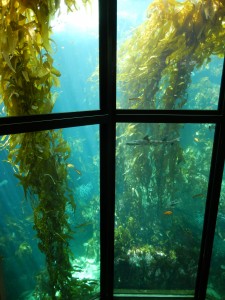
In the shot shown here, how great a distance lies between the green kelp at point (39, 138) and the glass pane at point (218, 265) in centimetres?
131

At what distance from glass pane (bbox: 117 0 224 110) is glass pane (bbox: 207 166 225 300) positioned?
111cm

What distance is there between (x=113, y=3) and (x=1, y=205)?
1.54 metres

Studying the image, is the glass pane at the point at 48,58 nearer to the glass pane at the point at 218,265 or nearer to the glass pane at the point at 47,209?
the glass pane at the point at 47,209

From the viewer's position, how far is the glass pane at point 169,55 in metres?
1.67

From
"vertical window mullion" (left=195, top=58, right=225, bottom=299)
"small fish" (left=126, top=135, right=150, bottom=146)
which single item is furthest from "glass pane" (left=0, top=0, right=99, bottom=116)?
"vertical window mullion" (left=195, top=58, right=225, bottom=299)

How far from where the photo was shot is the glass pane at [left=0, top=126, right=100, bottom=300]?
1.51 m

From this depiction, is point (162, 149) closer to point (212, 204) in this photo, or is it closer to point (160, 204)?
point (160, 204)

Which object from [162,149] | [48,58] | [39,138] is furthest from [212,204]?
[48,58]

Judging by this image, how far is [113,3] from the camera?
5.00ft

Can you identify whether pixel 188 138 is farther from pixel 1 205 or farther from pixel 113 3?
pixel 1 205

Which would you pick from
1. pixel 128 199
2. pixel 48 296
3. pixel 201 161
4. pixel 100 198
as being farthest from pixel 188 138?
pixel 48 296

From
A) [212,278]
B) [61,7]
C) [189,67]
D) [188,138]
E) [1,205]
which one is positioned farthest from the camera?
[212,278]

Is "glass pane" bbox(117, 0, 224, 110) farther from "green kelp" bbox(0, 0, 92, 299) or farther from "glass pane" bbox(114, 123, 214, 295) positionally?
"green kelp" bbox(0, 0, 92, 299)

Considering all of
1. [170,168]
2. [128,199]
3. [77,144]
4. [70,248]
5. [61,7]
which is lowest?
[70,248]
